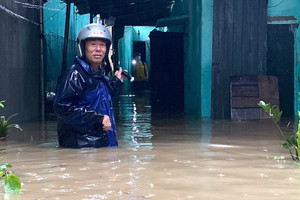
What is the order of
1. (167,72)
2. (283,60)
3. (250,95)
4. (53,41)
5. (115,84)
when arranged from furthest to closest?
(167,72) → (53,41) → (283,60) → (250,95) → (115,84)

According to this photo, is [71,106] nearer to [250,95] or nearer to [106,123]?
[106,123]

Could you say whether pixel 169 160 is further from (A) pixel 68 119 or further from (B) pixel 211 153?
(A) pixel 68 119

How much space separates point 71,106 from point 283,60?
6.63 metres

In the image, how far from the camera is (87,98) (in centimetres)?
500

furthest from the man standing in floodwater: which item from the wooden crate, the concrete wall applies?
the wooden crate

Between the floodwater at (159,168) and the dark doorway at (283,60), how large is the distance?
3600mm

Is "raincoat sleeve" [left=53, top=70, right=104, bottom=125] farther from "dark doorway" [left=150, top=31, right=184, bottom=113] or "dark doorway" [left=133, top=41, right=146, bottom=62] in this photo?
"dark doorway" [left=133, top=41, right=146, bottom=62]

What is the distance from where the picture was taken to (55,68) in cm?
1416

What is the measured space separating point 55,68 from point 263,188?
38.0ft

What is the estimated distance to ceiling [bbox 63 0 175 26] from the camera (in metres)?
13.3

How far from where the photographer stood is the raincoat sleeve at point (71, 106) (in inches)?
189

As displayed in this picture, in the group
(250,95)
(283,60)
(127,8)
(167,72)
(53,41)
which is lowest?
(250,95)

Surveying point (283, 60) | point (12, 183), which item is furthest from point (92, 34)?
point (283, 60)

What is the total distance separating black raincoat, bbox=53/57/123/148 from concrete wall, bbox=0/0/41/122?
3.48 metres
